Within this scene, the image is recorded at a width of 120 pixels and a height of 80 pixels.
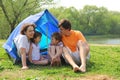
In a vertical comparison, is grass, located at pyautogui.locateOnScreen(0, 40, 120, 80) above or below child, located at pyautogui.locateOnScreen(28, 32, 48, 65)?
below

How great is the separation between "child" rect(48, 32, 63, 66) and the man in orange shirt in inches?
4.3

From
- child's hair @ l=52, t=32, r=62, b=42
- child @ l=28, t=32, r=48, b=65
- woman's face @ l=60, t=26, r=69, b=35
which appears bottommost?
child @ l=28, t=32, r=48, b=65

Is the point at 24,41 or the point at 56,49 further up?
the point at 24,41

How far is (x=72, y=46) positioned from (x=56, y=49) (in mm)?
363

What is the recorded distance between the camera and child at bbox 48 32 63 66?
6.64 metres

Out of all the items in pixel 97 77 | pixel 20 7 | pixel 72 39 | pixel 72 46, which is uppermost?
pixel 20 7

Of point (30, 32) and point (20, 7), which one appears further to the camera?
point (20, 7)

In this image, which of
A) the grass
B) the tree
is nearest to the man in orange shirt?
the grass

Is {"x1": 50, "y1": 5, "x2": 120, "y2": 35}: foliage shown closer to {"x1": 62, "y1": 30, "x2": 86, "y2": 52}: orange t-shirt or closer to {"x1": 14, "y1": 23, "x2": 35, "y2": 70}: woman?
{"x1": 62, "y1": 30, "x2": 86, "y2": 52}: orange t-shirt

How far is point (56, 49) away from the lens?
6.69m

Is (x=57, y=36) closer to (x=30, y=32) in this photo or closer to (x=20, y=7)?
(x=30, y=32)

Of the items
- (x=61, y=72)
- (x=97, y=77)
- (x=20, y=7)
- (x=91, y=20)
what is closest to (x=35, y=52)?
(x=61, y=72)

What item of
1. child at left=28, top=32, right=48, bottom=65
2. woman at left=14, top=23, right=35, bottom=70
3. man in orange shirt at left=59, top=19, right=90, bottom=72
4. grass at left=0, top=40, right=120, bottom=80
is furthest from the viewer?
child at left=28, top=32, right=48, bottom=65

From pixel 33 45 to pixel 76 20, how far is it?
56348 mm
